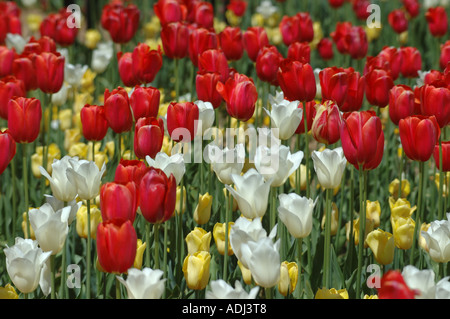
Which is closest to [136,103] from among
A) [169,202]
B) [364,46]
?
[169,202]

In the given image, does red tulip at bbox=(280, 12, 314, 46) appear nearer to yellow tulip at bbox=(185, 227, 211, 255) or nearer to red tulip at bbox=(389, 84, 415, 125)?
red tulip at bbox=(389, 84, 415, 125)

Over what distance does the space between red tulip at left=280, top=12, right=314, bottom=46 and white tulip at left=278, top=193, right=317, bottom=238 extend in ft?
7.16

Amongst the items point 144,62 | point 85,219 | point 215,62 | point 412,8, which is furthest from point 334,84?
point 412,8

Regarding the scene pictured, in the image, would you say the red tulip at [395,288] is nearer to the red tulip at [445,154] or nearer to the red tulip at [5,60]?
the red tulip at [445,154]

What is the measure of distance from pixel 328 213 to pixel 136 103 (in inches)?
33.5

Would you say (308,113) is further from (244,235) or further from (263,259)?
(263,259)

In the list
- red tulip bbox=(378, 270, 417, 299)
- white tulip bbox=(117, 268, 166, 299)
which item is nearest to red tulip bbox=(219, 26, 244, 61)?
white tulip bbox=(117, 268, 166, 299)

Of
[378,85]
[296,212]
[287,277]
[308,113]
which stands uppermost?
[378,85]

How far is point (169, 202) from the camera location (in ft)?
6.86

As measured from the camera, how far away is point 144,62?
3316mm

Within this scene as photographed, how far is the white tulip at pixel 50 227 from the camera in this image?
2.12 metres

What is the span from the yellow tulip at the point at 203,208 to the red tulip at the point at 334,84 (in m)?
0.60

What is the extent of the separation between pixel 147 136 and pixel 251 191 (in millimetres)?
496
